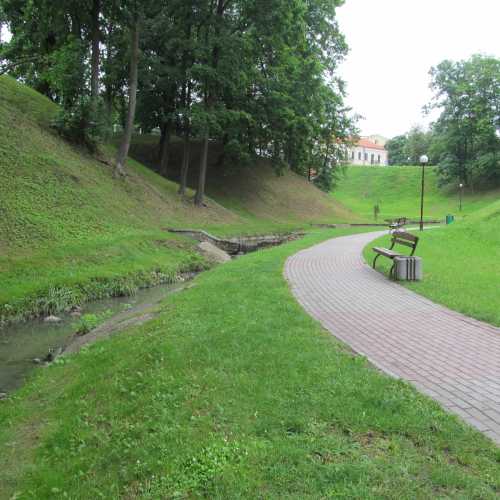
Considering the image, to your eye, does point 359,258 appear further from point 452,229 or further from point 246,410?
Result: point 246,410

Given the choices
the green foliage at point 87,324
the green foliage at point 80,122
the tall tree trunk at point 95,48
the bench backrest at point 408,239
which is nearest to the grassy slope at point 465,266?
the bench backrest at point 408,239

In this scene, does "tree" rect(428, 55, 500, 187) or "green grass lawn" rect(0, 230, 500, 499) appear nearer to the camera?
"green grass lawn" rect(0, 230, 500, 499)

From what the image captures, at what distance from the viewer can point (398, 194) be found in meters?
67.9

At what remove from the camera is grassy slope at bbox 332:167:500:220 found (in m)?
56.2

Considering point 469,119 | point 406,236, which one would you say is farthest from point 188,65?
point 469,119

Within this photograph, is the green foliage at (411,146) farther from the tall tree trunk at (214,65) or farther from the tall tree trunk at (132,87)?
the tall tree trunk at (132,87)

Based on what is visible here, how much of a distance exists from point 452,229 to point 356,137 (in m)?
27.1

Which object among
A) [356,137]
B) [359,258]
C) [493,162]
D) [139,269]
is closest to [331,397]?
[139,269]

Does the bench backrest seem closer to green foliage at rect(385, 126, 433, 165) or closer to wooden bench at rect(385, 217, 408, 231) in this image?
wooden bench at rect(385, 217, 408, 231)

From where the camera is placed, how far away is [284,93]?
1244 inches

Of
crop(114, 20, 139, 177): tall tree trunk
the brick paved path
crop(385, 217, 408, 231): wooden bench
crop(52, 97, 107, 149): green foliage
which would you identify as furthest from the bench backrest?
crop(52, 97, 107, 149): green foliage

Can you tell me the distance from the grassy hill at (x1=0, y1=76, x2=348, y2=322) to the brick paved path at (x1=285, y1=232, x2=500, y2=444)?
549 centimetres

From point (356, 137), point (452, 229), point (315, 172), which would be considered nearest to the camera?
point (452, 229)

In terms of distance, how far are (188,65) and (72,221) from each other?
1454cm
